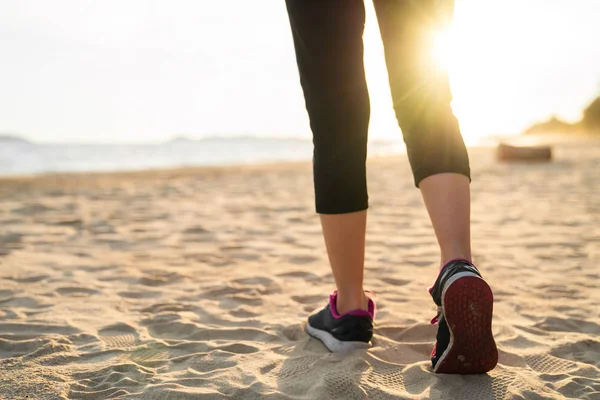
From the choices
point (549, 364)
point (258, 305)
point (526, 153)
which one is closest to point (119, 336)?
point (258, 305)

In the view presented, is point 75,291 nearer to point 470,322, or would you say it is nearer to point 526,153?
point 470,322

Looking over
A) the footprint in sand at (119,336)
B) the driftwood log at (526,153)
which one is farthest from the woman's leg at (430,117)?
the driftwood log at (526,153)

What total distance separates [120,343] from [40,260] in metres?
1.32

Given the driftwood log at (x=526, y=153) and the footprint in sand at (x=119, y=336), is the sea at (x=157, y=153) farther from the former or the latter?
the footprint in sand at (x=119, y=336)

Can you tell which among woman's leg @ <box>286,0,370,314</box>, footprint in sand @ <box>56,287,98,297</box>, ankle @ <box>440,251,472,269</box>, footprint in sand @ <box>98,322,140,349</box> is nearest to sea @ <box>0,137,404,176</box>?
footprint in sand @ <box>56,287,98,297</box>

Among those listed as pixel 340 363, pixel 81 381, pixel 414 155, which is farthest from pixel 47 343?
pixel 414 155

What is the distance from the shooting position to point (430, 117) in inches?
51.4

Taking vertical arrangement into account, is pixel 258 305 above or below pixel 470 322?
below

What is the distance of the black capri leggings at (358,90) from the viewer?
1.27 metres

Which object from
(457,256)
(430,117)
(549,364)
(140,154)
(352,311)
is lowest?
(549,364)

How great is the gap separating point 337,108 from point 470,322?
594mm

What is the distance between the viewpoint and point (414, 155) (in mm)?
1333

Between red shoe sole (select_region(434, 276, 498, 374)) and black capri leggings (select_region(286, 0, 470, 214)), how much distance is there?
0.94ft

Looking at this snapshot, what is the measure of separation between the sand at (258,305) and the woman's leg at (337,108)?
14.6 inches
